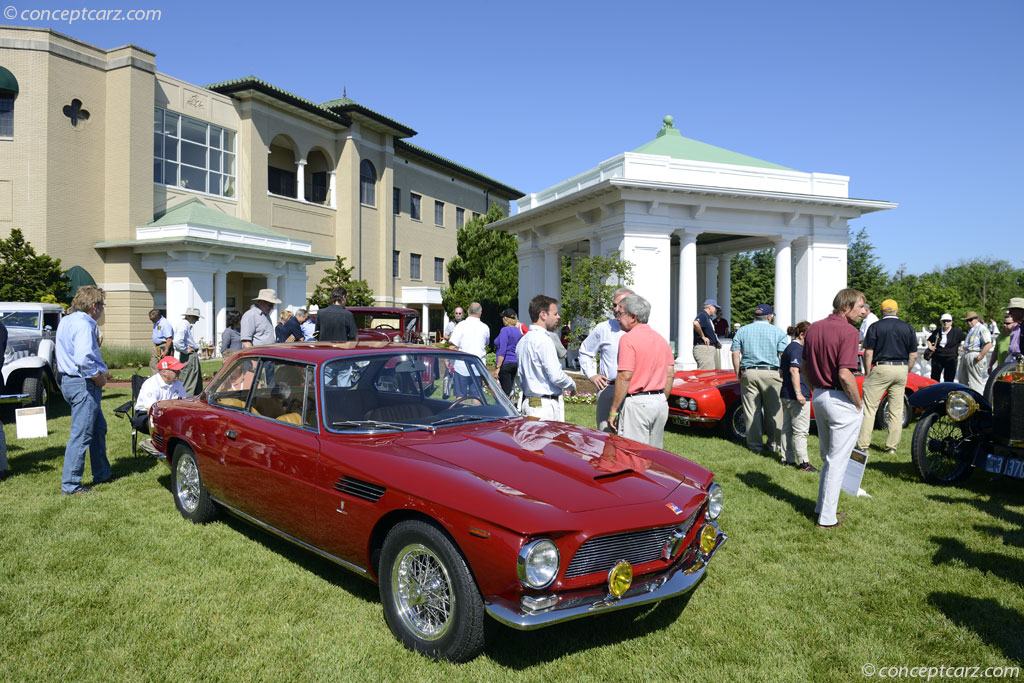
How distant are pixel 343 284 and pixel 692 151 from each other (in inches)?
795

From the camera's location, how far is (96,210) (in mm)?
27344

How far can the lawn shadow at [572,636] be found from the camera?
326 cm

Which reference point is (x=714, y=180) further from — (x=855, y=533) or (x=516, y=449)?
(x=516, y=449)

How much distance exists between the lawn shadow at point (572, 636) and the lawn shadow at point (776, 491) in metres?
2.58

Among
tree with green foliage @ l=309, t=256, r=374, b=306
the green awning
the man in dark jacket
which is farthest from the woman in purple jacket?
tree with green foliage @ l=309, t=256, r=374, b=306

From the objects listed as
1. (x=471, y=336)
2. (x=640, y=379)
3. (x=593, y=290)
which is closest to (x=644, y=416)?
(x=640, y=379)

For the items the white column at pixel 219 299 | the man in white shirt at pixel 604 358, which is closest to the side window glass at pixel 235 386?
the man in white shirt at pixel 604 358

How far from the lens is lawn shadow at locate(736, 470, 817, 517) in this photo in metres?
5.92

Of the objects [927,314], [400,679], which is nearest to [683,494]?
[400,679]

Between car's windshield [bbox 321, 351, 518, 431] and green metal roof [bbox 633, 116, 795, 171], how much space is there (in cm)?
2116

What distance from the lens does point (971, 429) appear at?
261 inches

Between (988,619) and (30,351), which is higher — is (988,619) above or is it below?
below

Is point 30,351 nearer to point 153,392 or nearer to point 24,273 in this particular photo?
point 153,392

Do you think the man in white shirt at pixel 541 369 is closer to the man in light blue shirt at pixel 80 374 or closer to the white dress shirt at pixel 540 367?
the white dress shirt at pixel 540 367
